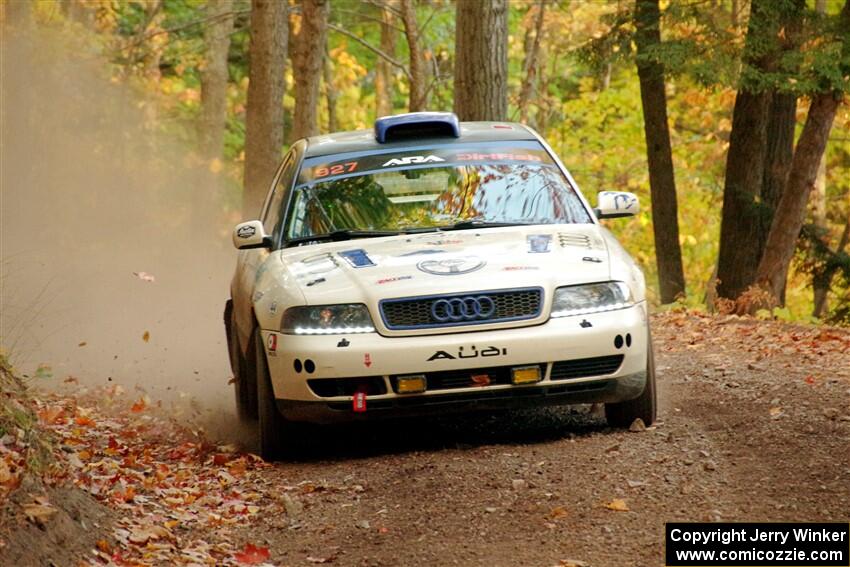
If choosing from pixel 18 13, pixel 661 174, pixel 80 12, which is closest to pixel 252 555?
pixel 661 174

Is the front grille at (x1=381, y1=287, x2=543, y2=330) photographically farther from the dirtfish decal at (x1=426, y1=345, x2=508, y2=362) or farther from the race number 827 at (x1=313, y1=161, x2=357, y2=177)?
the race number 827 at (x1=313, y1=161, x2=357, y2=177)

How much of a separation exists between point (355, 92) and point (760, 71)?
24.6 metres

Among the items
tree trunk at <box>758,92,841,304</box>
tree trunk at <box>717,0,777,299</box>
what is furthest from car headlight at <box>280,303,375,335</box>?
tree trunk at <box>717,0,777,299</box>

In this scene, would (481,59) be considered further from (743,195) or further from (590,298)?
(590,298)

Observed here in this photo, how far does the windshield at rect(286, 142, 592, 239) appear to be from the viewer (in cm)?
901

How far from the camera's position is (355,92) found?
41062 mm

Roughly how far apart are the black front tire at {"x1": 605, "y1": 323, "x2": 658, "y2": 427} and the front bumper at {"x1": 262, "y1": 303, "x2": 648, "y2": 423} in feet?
0.74

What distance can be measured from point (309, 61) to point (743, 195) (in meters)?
6.87

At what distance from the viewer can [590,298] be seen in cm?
793

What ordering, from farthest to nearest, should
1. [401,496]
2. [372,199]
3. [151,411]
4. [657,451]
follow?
1. [151,411]
2. [372,199]
3. [657,451]
4. [401,496]

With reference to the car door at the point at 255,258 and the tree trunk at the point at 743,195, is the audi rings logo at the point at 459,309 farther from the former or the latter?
the tree trunk at the point at 743,195

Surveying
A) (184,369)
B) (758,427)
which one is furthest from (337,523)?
(184,369)

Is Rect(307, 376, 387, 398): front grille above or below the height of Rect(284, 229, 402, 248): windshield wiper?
below

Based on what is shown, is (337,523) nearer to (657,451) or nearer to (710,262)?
(657,451)
